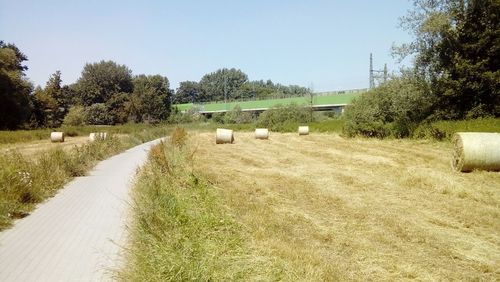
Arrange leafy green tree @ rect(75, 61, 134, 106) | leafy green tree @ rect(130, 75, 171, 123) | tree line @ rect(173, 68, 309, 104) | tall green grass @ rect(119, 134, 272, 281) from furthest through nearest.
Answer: tree line @ rect(173, 68, 309, 104)
leafy green tree @ rect(75, 61, 134, 106)
leafy green tree @ rect(130, 75, 171, 123)
tall green grass @ rect(119, 134, 272, 281)

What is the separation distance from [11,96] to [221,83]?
142995 mm

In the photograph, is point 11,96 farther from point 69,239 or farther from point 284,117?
point 69,239

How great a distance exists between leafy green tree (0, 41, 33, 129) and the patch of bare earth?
43842mm

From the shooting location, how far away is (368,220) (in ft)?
26.0

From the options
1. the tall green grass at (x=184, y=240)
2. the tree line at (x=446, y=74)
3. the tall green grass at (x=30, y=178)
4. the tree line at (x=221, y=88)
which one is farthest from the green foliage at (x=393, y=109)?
the tree line at (x=221, y=88)

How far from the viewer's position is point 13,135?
35.4 metres

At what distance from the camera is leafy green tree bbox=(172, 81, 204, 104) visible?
179337 millimetres

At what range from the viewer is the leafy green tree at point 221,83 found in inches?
7200

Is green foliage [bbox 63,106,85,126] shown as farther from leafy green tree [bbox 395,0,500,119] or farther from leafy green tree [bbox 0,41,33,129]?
leafy green tree [bbox 395,0,500,119]

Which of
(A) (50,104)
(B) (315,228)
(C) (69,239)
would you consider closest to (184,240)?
(B) (315,228)

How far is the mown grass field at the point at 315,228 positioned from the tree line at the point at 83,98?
4745 centimetres

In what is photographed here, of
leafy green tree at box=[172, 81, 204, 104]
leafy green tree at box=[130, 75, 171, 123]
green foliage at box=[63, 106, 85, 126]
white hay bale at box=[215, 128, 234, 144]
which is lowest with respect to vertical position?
white hay bale at box=[215, 128, 234, 144]

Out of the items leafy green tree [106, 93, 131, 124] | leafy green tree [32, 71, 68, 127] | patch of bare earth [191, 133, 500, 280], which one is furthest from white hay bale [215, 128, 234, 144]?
leafy green tree [106, 93, 131, 124]

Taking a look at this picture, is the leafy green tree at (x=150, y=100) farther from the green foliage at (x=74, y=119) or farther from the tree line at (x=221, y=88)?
the tree line at (x=221, y=88)
